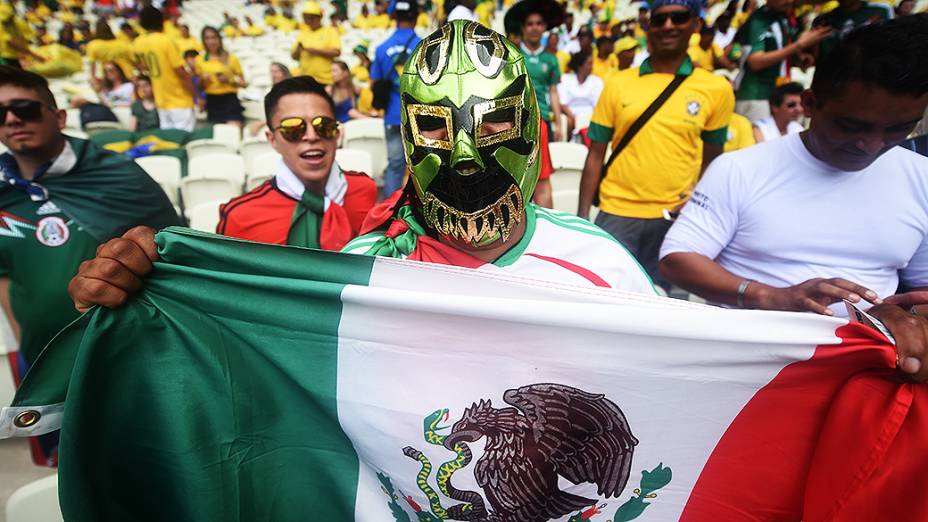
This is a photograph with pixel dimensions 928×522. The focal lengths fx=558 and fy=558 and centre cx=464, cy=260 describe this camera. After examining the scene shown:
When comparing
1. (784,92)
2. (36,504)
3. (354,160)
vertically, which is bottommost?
(36,504)

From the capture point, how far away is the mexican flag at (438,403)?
3.92ft

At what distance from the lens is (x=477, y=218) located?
1506 mm

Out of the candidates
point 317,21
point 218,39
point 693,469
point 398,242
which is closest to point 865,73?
point 693,469

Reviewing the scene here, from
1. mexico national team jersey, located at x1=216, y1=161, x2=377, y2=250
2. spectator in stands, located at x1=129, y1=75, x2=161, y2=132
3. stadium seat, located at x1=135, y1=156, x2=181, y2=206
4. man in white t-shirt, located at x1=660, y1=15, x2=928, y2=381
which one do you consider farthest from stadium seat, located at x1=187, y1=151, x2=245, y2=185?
man in white t-shirt, located at x1=660, y1=15, x2=928, y2=381

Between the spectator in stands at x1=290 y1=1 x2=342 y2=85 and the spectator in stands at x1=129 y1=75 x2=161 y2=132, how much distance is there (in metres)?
2.27

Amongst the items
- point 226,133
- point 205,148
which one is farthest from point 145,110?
point 205,148

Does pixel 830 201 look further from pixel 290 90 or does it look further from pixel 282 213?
pixel 290 90

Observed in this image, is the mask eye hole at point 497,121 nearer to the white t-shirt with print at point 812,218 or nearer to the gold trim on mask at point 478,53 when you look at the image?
the gold trim on mask at point 478,53

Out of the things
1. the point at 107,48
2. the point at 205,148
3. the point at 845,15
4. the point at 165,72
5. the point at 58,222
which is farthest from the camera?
the point at 107,48

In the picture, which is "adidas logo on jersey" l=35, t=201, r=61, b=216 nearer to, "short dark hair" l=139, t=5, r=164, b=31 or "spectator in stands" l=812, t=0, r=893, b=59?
"short dark hair" l=139, t=5, r=164, b=31

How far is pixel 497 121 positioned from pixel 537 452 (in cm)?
86

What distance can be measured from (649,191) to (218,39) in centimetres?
747

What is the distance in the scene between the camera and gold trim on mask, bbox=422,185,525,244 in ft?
4.94

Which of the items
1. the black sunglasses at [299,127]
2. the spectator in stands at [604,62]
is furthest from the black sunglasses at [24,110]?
the spectator in stands at [604,62]
